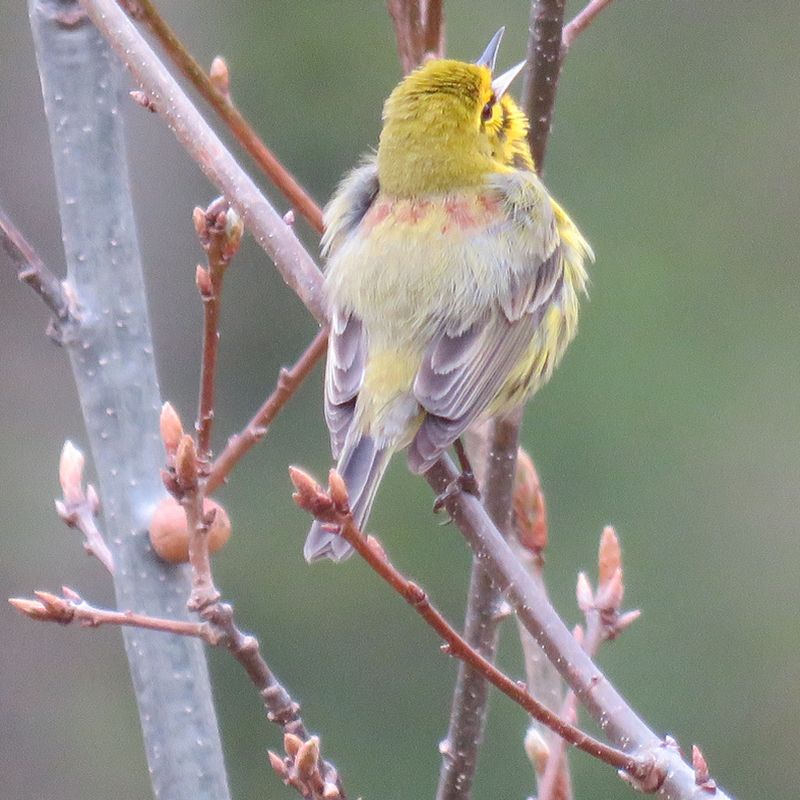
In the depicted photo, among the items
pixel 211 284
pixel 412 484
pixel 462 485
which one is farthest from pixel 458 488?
pixel 412 484

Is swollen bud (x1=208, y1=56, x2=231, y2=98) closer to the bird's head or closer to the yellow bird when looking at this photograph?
the yellow bird

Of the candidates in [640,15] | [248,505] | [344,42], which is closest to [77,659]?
[248,505]

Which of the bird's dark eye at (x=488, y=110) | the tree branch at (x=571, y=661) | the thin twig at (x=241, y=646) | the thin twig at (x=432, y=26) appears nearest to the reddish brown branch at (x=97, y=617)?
the thin twig at (x=241, y=646)

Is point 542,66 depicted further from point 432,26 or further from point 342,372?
point 342,372

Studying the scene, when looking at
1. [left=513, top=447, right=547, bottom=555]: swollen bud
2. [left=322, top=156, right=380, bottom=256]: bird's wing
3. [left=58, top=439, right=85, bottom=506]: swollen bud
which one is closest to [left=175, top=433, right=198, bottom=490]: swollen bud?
[left=58, top=439, right=85, bottom=506]: swollen bud

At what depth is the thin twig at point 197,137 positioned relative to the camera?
2975 millimetres

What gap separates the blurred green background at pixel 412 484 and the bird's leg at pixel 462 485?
21.3ft

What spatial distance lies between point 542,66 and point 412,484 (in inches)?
322

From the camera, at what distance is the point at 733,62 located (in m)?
13.9

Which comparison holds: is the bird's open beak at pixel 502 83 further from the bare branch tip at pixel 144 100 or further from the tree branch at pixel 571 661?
the tree branch at pixel 571 661

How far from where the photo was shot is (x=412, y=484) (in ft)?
36.4

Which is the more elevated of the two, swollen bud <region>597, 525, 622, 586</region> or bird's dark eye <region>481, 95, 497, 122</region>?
bird's dark eye <region>481, 95, 497, 122</region>

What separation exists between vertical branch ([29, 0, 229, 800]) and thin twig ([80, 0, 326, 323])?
102mm

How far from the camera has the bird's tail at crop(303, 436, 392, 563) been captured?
10.3 feet
